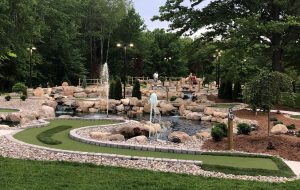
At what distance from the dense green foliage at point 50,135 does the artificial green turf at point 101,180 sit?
3198 mm

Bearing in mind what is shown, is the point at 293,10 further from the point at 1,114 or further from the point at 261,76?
the point at 1,114

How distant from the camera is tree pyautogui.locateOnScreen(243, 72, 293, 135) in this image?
1318cm

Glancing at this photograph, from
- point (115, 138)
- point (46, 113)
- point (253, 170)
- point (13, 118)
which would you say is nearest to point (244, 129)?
point (115, 138)

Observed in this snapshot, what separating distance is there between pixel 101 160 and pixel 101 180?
2.07 m

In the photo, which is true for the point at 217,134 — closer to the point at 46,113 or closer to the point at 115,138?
the point at 115,138

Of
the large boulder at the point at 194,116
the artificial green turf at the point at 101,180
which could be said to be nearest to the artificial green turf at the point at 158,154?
the artificial green turf at the point at 101,180

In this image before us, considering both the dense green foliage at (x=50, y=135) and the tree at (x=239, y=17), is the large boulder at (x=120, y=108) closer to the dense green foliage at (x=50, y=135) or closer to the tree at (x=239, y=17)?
the tree at (x=239, y=17)

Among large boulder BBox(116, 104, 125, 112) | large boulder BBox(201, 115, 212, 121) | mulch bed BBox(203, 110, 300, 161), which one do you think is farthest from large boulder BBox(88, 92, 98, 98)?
mulch bed BBox(203, 110, 300, 161)

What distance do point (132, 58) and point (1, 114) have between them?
4344 cm

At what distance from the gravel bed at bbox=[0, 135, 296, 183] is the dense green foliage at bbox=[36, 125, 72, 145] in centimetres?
93

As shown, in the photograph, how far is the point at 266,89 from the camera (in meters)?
13.2

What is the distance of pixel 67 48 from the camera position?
166 feet

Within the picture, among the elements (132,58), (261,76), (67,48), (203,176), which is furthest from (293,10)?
(132,58)

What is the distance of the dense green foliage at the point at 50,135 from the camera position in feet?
42.5
